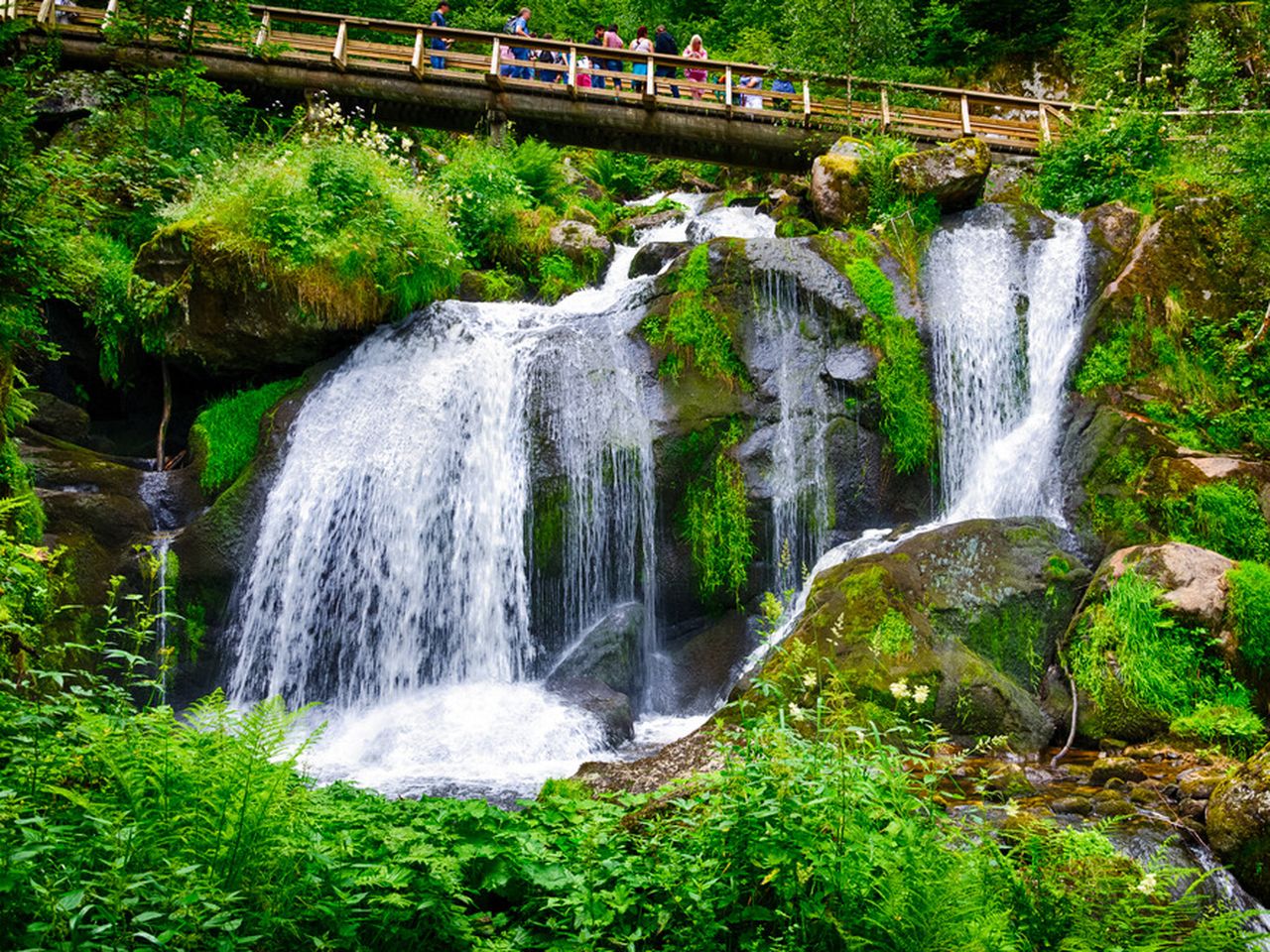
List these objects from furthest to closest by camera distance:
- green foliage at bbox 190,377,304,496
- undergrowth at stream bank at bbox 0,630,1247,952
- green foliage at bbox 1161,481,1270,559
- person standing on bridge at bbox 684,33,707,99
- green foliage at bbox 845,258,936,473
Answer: person standing on bridge at bbox 684,33,707,99, green foliage at bbox 190,377,304,496, green foliage at bbox 845,258,936,473, green foliage at bbox 1161,481,1270,559, undergrowth at stream bank at bbox 0,630,1247,952

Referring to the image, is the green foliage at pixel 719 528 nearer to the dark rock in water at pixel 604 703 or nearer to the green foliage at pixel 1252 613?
the dark rock in water at pixel 604 703

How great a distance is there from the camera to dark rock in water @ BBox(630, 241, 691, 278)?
12.7 metres

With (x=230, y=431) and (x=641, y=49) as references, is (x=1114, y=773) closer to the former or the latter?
(x=230, y=431)

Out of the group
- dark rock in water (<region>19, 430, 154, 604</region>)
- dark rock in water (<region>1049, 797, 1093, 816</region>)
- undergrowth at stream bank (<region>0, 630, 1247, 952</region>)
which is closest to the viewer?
undergrowth at stream bank (<region>0, 630, 1247, 952</region>)

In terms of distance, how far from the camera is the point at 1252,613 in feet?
24.3

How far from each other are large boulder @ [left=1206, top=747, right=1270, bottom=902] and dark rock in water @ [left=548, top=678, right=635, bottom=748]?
4492mm

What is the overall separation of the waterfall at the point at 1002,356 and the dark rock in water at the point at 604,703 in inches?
182

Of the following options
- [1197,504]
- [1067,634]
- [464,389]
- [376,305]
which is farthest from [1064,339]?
[376,305]

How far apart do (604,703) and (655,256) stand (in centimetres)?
715

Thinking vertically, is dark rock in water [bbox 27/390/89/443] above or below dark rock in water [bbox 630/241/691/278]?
below

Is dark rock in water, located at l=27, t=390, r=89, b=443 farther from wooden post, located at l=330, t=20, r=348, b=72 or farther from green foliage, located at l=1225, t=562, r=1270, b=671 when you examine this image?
green foliage, located at l=1225, t=562, r=1270, b=671

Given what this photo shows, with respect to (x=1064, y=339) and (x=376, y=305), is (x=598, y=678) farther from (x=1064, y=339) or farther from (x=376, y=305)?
(x=1064, y=339)

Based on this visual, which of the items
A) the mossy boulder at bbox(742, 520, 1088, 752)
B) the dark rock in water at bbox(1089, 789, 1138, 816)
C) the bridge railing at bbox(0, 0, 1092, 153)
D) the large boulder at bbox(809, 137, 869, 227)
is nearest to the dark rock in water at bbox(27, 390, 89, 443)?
the bridge railing at bbox(0, 0, 1092, 153)

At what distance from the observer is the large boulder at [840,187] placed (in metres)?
12.8
